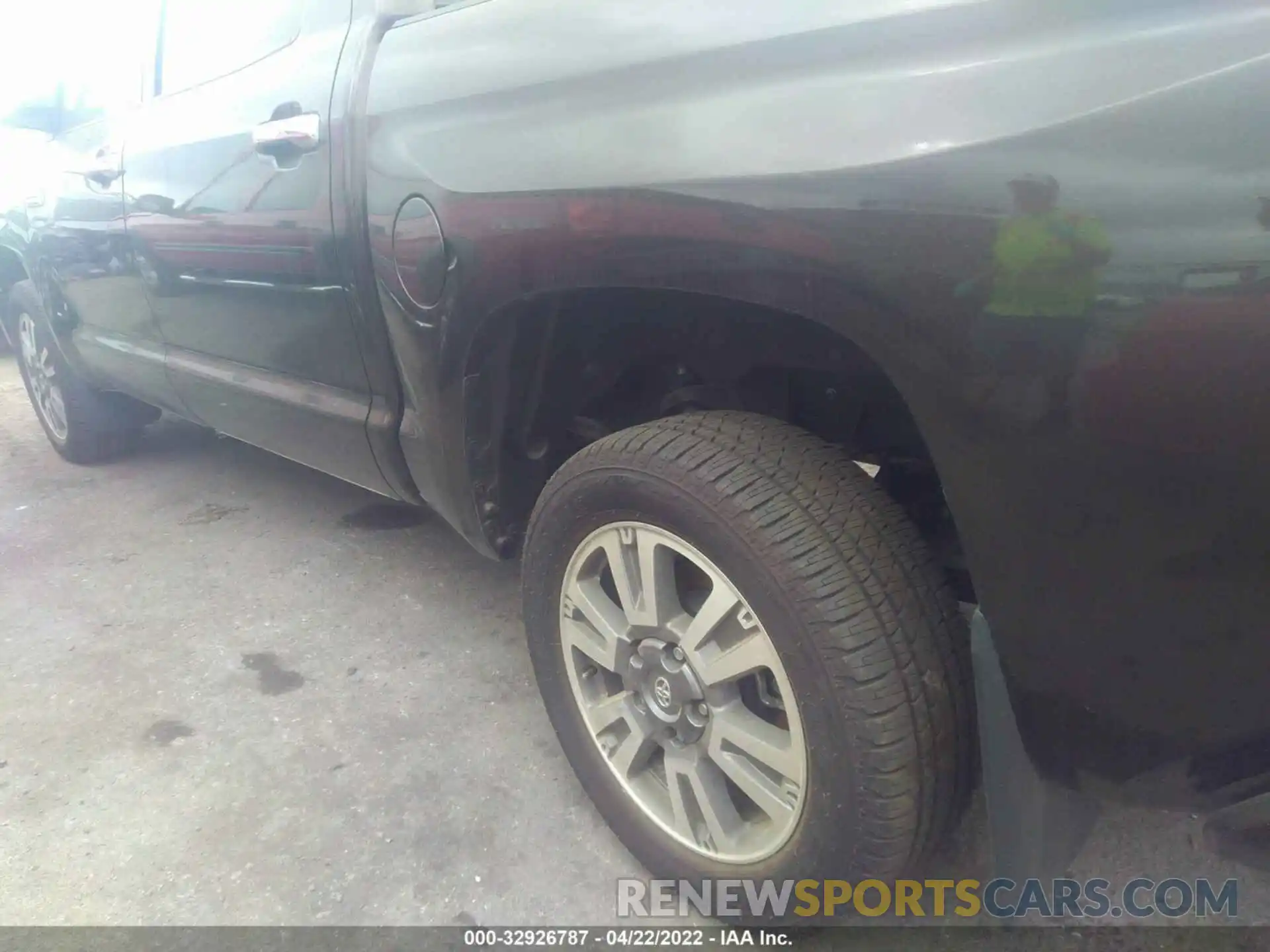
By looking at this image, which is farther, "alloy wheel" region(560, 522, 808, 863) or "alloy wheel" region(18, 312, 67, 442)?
"alloy wheel" region(18, 312, 67, 442)

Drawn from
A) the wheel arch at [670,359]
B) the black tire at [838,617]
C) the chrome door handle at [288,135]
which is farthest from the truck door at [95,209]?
the black tire at [838,617]

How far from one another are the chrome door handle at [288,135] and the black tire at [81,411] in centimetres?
224

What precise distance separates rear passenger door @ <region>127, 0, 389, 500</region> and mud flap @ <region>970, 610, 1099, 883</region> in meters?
1.49

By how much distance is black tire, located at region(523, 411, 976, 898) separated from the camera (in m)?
1.22

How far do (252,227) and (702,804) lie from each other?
170cm

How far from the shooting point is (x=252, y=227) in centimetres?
218

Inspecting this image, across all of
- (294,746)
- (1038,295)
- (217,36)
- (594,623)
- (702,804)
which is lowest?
(294,746)

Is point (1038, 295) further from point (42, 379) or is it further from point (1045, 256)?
point (42, 379)

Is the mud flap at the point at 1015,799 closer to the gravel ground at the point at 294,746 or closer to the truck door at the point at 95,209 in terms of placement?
the gravel ground at the point at 294,746

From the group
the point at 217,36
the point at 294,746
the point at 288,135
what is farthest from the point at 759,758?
the point at 217,36

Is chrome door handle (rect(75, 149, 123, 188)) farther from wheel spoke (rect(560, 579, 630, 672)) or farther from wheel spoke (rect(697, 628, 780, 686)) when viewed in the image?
wheel spoke (rect(697, 628, 780, 686))

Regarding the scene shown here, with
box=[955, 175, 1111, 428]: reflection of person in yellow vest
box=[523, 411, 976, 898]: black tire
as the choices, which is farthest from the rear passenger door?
box=[955, 175, 1111, 428]: reflection of person in yellow vest

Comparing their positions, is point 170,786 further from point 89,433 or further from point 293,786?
point 89,433

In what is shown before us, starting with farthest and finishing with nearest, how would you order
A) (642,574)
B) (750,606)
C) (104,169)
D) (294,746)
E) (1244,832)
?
(104,169) < (294,746) < (642,574) < (750,606) < (1244,832)
